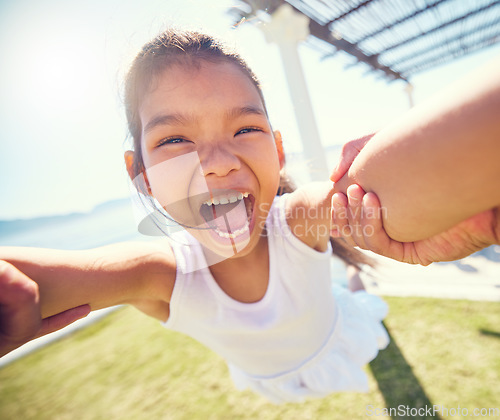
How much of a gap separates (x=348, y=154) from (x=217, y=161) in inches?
14.6

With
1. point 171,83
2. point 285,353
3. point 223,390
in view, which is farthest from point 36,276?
point 223,390

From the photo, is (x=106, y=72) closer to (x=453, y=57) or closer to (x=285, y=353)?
(x=285, y=353)

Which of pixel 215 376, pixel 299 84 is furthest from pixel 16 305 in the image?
pixel 299 84

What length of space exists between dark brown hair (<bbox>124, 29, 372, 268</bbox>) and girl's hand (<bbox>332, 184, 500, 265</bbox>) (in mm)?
622

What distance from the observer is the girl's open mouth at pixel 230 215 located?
97 centimetres

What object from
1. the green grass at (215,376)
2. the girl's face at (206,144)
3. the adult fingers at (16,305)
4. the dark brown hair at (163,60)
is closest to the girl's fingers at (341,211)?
the girl's face at (206,144)

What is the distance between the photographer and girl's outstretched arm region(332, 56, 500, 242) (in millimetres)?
354

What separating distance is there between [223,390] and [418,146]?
2.00 metres

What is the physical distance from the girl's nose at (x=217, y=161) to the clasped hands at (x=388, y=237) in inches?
12.4

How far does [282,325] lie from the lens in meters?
1.15

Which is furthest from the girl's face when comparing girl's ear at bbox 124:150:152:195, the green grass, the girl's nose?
the green grass

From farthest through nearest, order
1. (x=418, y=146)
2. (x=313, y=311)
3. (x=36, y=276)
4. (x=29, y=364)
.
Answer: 1. (x=29, y=364)
2. (x=313, y=311)
3. (x=36, y=276)
4. (x=418, y=146)

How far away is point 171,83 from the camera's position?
0.82 m

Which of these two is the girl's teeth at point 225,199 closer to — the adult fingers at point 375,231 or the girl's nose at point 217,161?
the girl's nose at point 217,161
